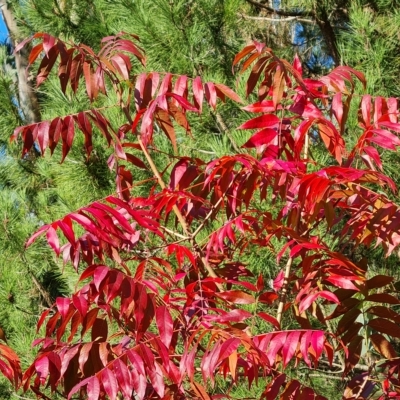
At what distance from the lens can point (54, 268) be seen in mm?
3498

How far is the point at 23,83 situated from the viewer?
4547 mm

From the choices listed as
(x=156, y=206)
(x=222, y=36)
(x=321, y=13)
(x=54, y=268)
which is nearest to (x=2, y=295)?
(x=54, y=268)

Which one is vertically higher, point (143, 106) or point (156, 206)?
point (143, 106)

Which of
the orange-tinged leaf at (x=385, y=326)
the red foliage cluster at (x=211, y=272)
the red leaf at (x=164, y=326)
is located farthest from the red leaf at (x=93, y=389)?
the orange-tinged leaf at (x=385, y=326)

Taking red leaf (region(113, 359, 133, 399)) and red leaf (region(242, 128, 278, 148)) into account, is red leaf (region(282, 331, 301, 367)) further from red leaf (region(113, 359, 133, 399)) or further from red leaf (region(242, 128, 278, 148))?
red leaf (region(242, 128, 278, 148))

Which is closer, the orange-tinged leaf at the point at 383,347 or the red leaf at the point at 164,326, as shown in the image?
the red leaf at the point at 164,326

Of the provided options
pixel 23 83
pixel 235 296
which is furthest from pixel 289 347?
pixel 23 83

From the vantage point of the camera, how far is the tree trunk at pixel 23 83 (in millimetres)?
4242

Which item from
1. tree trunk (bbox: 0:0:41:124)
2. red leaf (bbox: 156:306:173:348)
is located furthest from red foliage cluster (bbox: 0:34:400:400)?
tree trunk (bbox: 0:0:41:124)

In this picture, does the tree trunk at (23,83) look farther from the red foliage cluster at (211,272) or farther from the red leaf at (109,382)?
the red leaf at (109,382)

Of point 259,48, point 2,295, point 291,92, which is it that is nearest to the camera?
point 259,48

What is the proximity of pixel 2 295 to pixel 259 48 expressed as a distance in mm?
2698

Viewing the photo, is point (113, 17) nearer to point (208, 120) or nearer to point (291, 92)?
point (208, 120)

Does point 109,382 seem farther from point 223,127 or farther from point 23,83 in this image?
point 23,83
